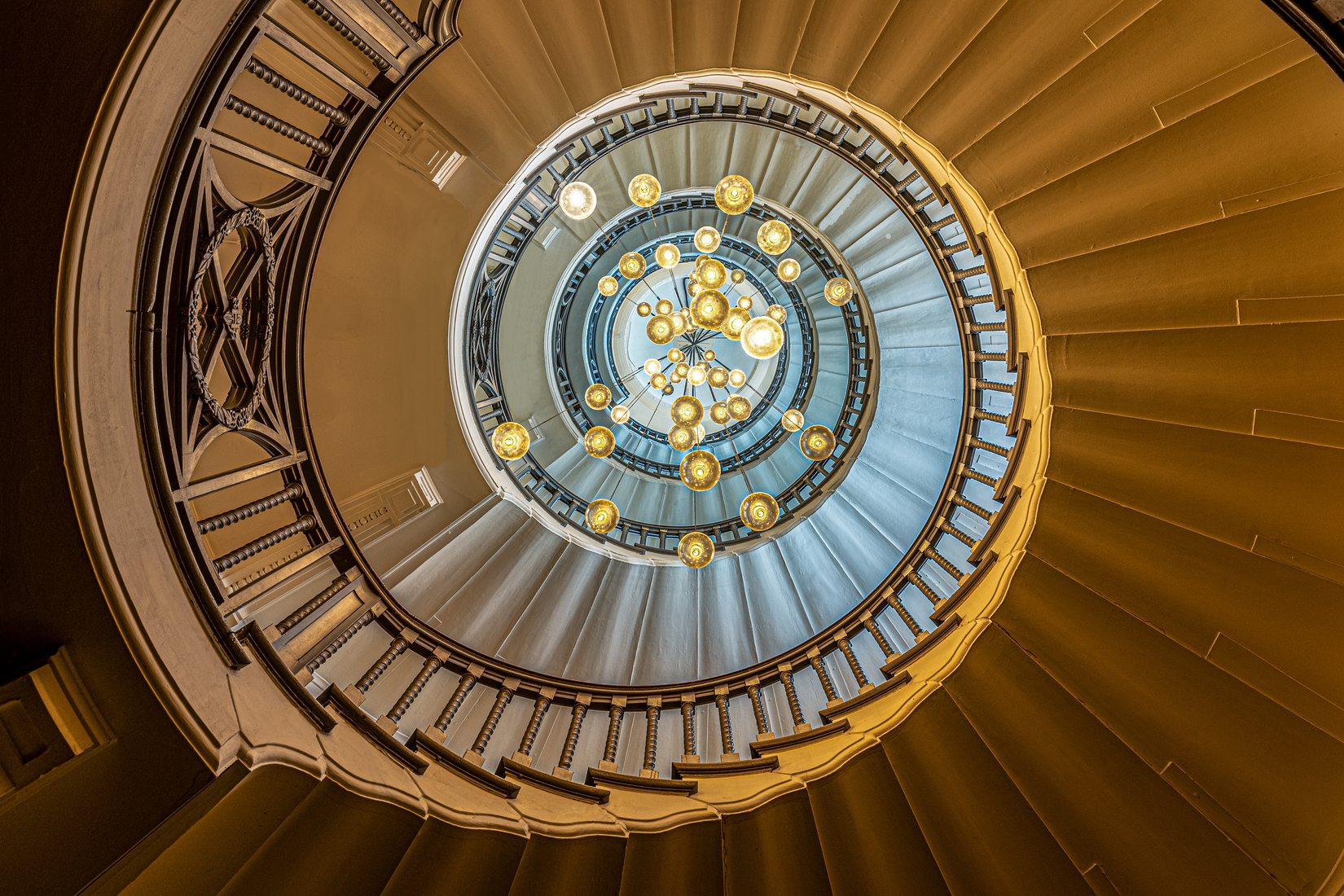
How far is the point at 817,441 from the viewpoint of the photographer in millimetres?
5121

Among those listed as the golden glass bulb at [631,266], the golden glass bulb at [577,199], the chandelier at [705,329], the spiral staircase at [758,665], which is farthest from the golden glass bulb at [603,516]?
the golden glass bulb at [577,199]

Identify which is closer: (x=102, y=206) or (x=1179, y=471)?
(x=102, y=206)

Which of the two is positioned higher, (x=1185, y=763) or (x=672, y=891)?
(x=1185, y=763)

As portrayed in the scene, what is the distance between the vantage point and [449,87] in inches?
144

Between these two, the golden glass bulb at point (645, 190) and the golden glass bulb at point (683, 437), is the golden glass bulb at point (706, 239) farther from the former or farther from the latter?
the golden glass bulb at point (683, 437)

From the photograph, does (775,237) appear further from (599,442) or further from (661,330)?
(599,442)

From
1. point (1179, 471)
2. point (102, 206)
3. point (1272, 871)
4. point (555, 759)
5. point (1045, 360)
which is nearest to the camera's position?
point (102, 206)

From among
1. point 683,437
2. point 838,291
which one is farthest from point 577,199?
point 838,291

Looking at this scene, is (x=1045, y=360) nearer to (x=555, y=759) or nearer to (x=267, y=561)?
(x=555, y=759)

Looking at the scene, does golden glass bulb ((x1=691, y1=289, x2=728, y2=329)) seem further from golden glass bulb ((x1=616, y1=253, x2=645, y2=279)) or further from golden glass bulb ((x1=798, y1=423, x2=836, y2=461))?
golden glass bulb ((x1=798, y1=423, x2=836, y2=461))

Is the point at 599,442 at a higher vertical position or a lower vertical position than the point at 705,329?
lower

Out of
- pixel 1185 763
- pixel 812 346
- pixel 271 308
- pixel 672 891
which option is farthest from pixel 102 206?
pixel 812 346

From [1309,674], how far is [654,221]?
24.8 feet

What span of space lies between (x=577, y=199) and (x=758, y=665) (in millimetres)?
4177
